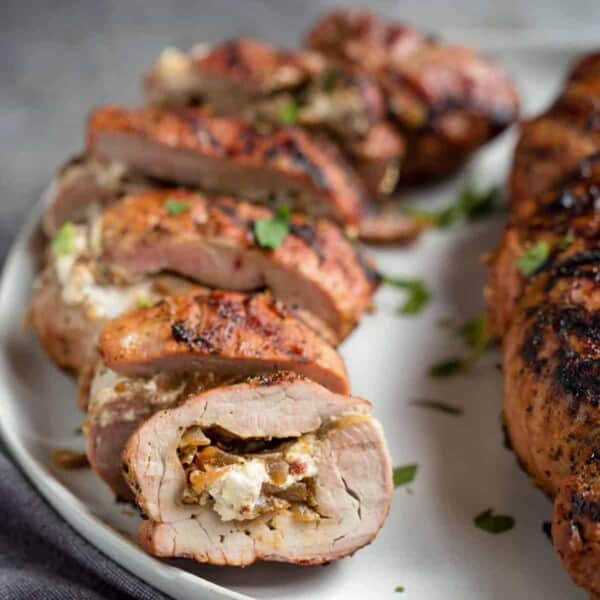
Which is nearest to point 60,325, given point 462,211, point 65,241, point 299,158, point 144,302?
point 65,241

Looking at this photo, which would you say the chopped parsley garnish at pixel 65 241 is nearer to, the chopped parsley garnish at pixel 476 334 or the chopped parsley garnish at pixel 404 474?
the chopped parsley garnish at pixel 404 474

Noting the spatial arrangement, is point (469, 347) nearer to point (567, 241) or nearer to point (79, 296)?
point (567, 241)

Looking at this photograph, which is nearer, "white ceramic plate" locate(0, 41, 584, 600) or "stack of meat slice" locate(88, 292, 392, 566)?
"stack of meat slice" locate(88, 292, 392, 566)

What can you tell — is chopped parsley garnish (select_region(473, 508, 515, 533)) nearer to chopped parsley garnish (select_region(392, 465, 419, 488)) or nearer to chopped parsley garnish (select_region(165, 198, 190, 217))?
chopped parsley garnish (select_region(392, 465, 419, 488))

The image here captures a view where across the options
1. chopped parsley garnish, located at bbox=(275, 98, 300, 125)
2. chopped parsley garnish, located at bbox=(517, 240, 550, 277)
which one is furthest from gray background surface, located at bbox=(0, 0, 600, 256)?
chopped parsley garnish, located at bbox=(517, 240, 550, 277)

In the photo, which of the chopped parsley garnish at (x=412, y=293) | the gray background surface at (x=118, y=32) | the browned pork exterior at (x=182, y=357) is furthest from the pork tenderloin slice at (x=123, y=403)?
the gray background surface at (x=118, y=32)

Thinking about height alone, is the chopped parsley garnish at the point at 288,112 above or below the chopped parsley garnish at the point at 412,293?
above

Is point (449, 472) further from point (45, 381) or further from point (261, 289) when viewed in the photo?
point (45, 381)
